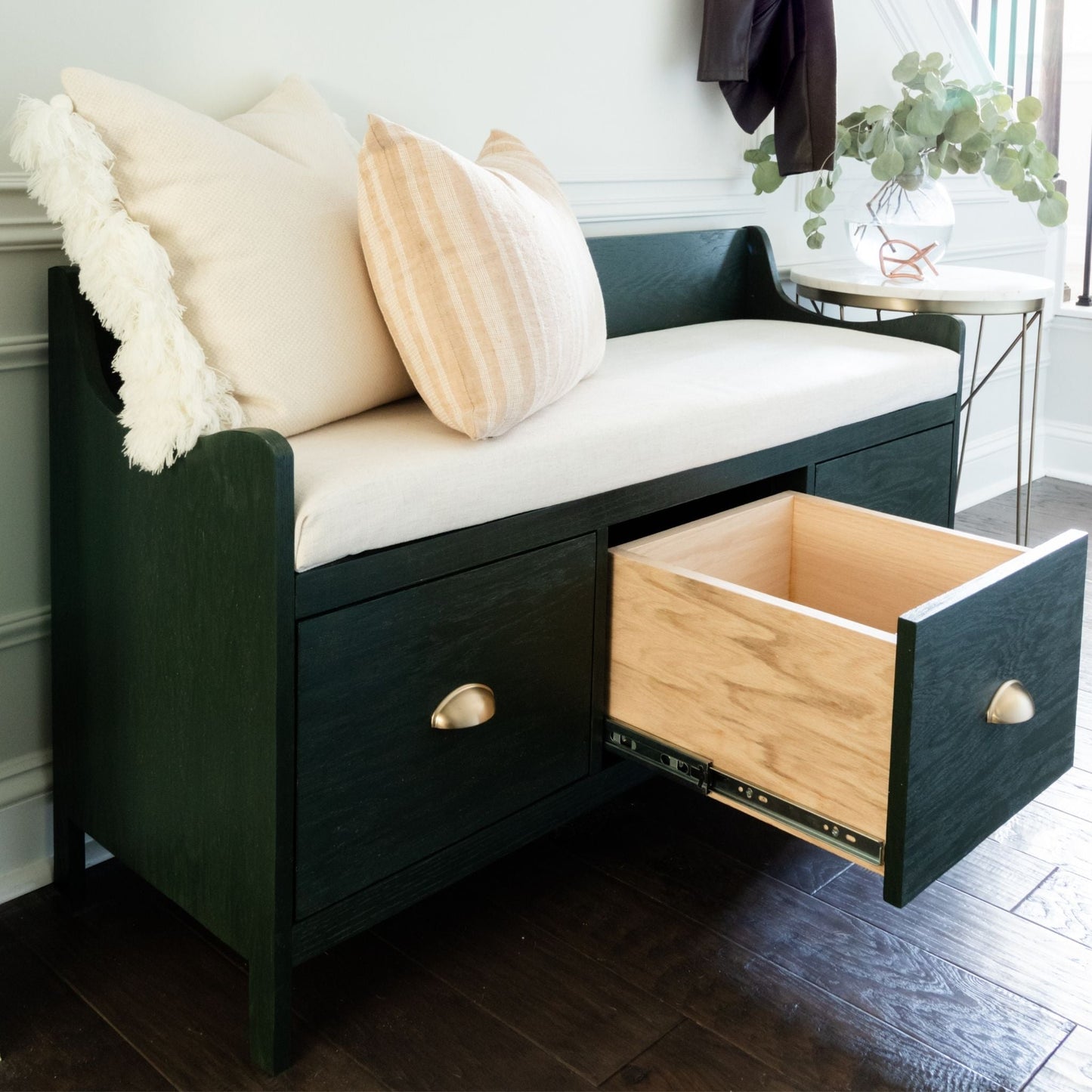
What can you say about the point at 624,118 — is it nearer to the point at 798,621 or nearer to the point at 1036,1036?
the point at 798,621

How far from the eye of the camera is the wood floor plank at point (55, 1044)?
1101mm

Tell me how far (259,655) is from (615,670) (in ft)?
1.44

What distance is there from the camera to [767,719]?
1.16 meters

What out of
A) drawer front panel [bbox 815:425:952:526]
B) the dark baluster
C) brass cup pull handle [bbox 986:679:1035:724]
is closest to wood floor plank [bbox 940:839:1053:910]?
brass cup pull handle [bbox 986:679:1035:724]

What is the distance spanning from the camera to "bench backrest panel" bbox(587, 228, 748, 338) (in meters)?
1.95

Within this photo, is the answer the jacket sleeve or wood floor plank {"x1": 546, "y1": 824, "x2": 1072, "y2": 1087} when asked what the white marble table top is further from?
wood floor plank {"x1": 546, "y1": 824, "x2": 1072, "y2": 1087}

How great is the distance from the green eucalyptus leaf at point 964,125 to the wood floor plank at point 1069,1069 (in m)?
1.50

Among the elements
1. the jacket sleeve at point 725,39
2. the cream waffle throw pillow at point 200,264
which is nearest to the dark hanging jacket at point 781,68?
the jacket sleeve at point 725,39

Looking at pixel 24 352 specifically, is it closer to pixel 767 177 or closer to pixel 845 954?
pixel 845 954

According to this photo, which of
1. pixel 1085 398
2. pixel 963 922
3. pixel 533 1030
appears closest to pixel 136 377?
pixel 533 1030

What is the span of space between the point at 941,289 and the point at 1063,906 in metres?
1.07

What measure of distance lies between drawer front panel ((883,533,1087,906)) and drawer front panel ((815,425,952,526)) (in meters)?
0.43

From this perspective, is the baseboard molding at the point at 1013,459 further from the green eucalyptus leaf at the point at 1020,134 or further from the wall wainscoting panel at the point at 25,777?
the wall wainscoting panel at the point at 25,777

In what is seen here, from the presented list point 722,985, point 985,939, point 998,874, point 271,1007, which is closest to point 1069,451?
point 998,874
